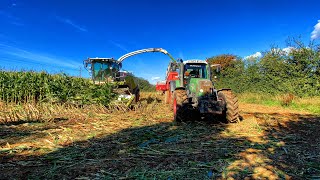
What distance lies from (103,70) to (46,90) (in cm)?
515

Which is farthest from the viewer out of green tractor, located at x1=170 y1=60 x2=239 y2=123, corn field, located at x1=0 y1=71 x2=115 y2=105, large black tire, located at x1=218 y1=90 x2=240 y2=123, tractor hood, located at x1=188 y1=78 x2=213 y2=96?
corn field, located at x1=0 y1=71 x2=115 y2=105

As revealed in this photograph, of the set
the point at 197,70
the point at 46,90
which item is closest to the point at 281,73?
the point at 197,70

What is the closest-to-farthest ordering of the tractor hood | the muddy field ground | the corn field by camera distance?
the muddy field ground → the tractor hood → the corn field

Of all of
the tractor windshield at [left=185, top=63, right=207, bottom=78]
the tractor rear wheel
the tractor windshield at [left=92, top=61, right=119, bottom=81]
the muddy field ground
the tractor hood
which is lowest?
the muddy field ground

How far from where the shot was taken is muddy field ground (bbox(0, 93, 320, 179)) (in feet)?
11.1

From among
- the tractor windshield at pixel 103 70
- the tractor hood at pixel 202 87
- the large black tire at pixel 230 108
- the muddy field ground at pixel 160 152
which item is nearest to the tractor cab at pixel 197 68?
the tractor hood at pixel 202 87

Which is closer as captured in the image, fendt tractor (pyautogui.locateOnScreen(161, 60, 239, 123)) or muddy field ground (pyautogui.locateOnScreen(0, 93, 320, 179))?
muddy field ground (pyautogui.locateOnScreen(0, 93, 320, 179))

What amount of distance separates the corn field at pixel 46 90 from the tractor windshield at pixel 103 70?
408 cm

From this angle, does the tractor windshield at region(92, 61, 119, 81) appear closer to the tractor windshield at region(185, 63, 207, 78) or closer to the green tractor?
the tractor windshield at region(185, 63, 207, 78)

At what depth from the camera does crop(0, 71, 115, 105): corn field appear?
997 cm

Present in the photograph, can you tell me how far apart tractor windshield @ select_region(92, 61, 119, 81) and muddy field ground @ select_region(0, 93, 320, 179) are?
8.02 m

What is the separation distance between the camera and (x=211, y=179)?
3168 mm

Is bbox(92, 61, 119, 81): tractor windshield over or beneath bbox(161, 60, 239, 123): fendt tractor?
over

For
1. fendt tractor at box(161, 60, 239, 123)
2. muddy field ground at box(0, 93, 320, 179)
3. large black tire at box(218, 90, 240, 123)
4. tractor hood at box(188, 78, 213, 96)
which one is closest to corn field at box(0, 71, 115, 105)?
muddy field ground at box(0, 93, 320, 179)
